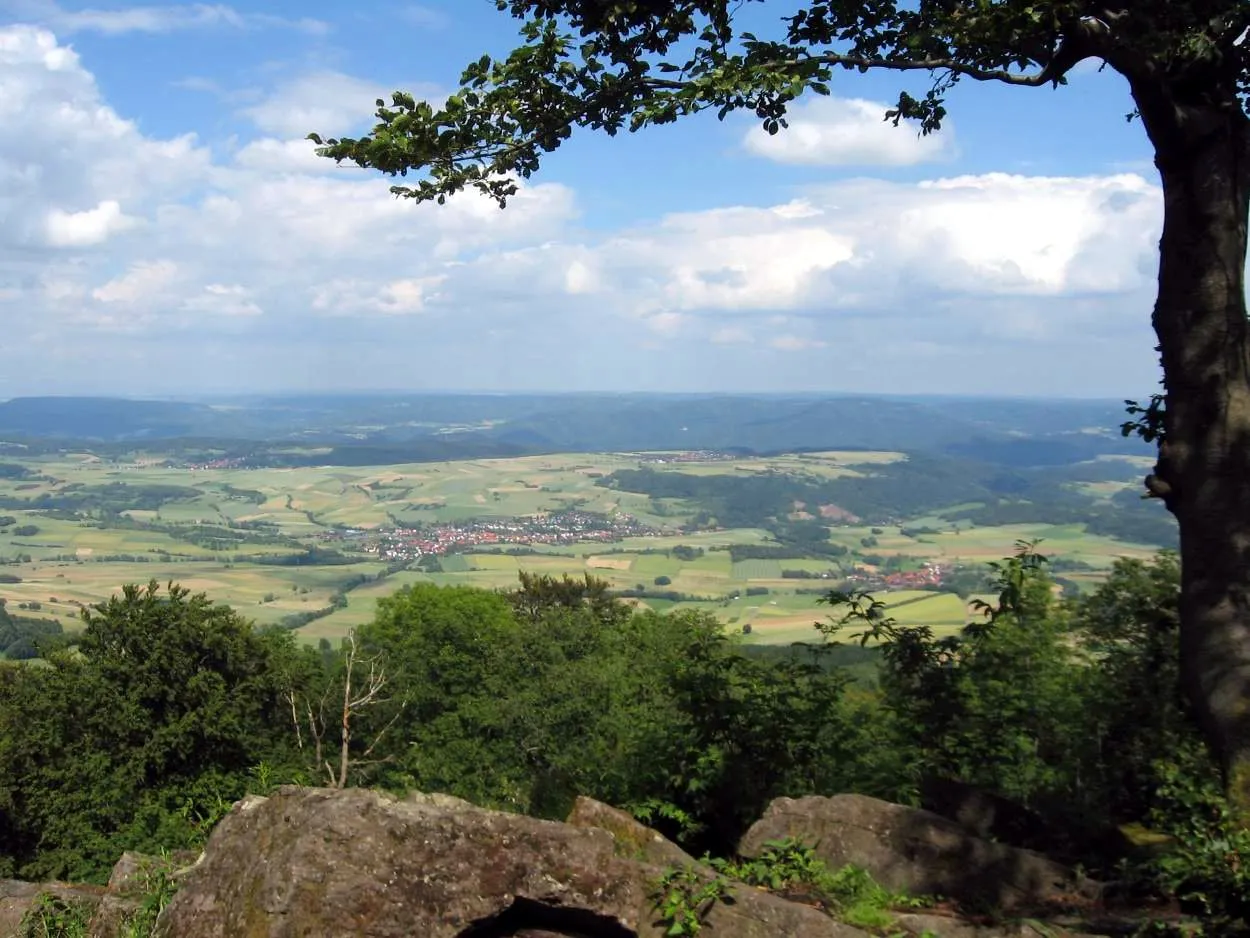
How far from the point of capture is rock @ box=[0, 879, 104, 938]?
657cm

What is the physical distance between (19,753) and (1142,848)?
75.7ft

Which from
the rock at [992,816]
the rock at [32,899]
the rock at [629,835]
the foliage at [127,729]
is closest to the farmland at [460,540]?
the foliage at [127,729]

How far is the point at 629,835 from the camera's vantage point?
7215mm

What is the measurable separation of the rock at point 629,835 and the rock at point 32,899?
137 inches

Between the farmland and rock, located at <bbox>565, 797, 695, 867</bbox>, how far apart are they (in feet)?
135

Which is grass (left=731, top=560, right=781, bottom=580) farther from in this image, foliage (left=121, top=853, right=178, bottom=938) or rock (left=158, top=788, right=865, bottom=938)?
rock (left=158, top=788, right=865, bottom=938)

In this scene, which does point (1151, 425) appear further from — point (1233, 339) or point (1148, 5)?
point (1148, 5)

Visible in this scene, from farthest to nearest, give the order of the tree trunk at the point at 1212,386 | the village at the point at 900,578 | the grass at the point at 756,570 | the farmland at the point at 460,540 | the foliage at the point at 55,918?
the grass at the point at 756,570 < the village at the point at 900,578 < the farmland at the point at 460,540 < the tree trunk at the point at 1212,386 < the foliage at the point at 55,918

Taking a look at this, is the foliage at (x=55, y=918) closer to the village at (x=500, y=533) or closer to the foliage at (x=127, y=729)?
the foliage at (x=127, y=729)

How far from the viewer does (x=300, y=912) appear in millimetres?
4969

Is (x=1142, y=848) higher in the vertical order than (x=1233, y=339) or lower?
lower

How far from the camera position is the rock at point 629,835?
7.00 meters

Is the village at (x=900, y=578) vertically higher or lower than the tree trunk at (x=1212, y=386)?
lower

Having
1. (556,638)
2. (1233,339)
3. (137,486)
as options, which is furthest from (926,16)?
(137,486)
